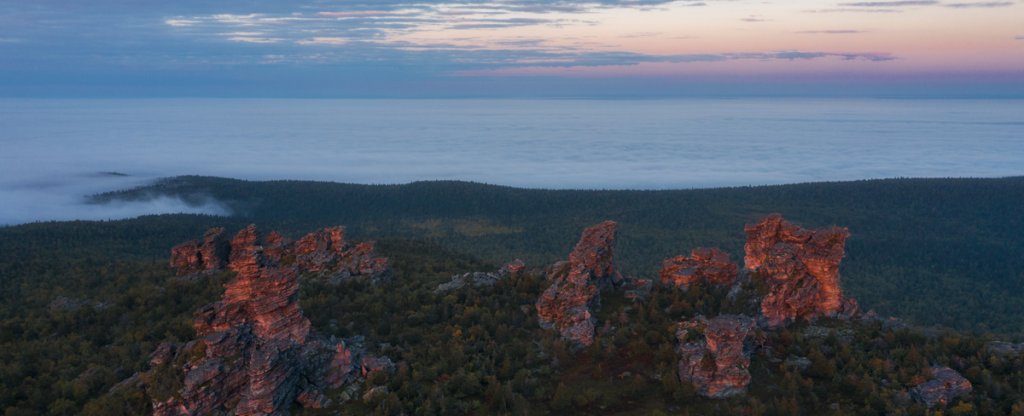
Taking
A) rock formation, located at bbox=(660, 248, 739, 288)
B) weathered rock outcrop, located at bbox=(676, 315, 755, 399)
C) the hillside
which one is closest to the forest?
weathered rock outcrop, located at bbox=(676, 315, 755, 399)

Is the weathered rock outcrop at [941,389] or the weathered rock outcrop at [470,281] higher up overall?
the weathered rock outcrop at [470,281]

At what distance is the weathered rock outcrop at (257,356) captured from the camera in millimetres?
21000

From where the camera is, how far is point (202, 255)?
36.7 metres

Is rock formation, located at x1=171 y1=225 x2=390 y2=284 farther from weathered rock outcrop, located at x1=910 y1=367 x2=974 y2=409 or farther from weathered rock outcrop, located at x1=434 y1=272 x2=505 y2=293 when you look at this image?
weathered rock outcrop, located at x1=910 y1=367 x2=974 y2=409

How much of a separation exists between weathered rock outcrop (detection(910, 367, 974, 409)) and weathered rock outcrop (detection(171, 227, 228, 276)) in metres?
31.2

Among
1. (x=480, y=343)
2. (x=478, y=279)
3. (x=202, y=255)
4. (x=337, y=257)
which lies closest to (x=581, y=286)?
→ (x=480, y=343)

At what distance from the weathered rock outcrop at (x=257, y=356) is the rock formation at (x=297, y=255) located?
10002 mm

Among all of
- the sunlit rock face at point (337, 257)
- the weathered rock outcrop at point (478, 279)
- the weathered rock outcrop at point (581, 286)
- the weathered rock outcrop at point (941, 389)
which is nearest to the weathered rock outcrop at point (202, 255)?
the sunlit rock face at point (337, 257)

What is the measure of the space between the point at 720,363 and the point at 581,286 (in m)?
6.87

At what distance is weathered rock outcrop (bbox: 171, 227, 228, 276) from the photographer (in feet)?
120

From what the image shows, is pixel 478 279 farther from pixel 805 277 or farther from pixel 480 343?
pixel 805 277

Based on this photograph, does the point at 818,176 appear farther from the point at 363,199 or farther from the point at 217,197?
the point at 217,197

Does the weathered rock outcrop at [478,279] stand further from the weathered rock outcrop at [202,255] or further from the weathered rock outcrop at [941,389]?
the weathered rock outcrop at [941,389]

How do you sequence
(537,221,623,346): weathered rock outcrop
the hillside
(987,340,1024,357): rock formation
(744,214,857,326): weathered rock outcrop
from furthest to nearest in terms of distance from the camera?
the hillside → (744,214,857,326): weathered rock outcrop → (537,221,623,346): weathered rock outcrop → (987,340,1024,357): rock formation
